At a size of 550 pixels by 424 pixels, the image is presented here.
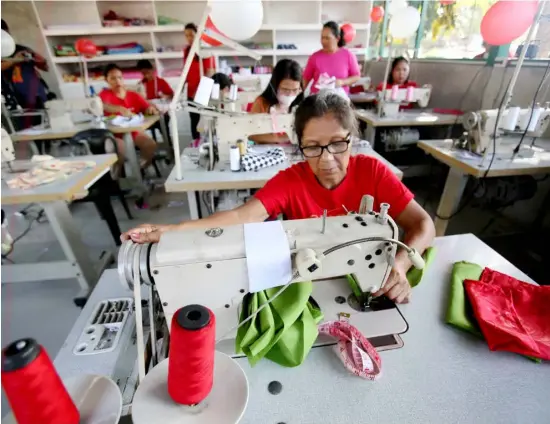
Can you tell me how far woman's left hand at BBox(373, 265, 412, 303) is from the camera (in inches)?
36.6

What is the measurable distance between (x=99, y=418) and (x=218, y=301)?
322 millimetres

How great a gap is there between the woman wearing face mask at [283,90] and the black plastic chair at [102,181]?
1.31 m

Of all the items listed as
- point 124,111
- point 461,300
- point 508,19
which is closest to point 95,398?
point 461,300

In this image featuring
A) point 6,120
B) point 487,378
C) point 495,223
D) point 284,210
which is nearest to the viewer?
point 487,378

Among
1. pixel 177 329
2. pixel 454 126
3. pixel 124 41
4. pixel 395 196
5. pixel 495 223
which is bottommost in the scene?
pixel 495 223

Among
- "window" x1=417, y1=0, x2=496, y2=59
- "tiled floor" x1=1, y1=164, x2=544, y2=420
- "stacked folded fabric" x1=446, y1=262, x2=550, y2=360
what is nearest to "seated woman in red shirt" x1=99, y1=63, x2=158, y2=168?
"tiled floor" x1=1, y1=164, x2=544, y2=420

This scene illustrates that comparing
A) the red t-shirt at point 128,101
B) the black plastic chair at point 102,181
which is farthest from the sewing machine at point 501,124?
the red t-shirt at point 128,101

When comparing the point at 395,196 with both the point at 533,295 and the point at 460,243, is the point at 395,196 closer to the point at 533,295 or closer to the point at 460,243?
the point at 460,243

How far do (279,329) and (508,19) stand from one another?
2.53m

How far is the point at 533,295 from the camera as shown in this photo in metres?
0.91

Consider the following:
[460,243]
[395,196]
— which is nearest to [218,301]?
[395,196]

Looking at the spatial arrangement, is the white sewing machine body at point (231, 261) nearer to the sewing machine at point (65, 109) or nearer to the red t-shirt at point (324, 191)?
the red t-shirt at point (324, 191)

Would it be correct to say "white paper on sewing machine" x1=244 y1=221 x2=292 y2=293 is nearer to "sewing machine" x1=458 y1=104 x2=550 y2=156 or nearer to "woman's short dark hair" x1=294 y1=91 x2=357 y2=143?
"woman's short dark hair" x1=294 y1=91 x2=357 y2=143

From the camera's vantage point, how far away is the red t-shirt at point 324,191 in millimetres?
1303
